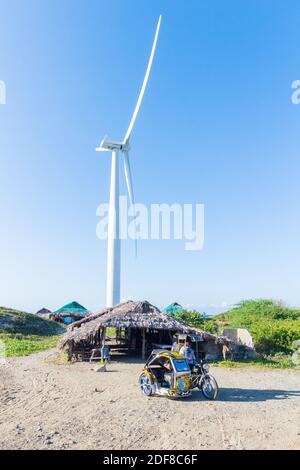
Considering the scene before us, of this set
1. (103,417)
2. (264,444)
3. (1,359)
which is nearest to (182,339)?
(103,417)

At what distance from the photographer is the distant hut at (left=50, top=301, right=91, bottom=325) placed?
184 feet

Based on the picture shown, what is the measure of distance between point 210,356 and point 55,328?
28.9 meters

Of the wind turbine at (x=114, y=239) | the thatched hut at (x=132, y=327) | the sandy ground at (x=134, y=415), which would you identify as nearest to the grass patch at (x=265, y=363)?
the thatched hut at (x=132, y=327)

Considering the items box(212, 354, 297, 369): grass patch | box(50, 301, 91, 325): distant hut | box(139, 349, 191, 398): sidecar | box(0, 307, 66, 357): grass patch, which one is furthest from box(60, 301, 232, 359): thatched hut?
box(50, 301, 91, 325): distant hut

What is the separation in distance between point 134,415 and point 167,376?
2141mm

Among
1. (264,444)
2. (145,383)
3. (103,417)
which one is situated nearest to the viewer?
(264,444)

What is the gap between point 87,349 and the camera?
21.7 m

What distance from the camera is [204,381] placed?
41.4 feet

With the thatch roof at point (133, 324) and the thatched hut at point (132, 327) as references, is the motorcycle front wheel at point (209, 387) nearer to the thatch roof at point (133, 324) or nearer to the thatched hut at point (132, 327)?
the thatched hut at point (132, 327)

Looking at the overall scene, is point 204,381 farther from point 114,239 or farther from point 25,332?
point 25,332

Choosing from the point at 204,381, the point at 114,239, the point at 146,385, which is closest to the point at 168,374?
the point at 146,385

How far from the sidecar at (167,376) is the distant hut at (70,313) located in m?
43.6

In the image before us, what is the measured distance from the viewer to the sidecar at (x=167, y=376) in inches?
476

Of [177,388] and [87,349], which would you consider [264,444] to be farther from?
[87,349]
